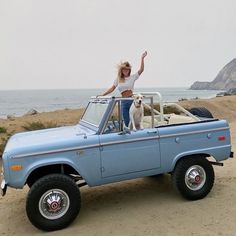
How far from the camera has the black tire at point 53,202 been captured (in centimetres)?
512

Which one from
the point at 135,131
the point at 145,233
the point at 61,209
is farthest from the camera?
the point at 135,131

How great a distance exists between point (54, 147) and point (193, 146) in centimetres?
234

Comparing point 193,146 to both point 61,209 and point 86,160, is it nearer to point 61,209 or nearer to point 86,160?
point 86,160

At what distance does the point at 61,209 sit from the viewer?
208 inches

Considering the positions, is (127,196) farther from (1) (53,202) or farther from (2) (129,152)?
(1) (53,202)

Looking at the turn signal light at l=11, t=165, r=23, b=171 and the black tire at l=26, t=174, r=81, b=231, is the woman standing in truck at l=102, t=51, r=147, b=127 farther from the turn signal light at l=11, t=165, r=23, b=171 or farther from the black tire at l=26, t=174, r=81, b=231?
the turn signal light at l=11, t=165, r=23, b=171

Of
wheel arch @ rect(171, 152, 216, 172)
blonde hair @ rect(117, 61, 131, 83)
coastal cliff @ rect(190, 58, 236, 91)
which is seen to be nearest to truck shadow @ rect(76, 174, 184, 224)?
wheel arch @ rect(171, 152, 216, 172)

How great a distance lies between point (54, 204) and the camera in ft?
17.1

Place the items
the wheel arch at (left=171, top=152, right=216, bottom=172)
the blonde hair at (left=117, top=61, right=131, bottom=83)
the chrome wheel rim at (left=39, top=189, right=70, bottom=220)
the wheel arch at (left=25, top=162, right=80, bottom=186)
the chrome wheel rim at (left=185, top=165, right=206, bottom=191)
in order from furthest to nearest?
the blonde hair at (left=117, top=61, right=131, bottom=83)
the chrome wheel rim at (left=185, top=165, right=206, bottom=191)
the wheel arch at (left=171, top=152, right=216, bottom=172)
the wheel arch at (left=25, top=162, right=80, bottom=186)
the chrome wheel rim at (left=39, top=189, right=70, bottom=220)

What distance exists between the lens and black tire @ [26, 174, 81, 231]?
5117mm

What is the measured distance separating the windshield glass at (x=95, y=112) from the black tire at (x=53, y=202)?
46.5 inches

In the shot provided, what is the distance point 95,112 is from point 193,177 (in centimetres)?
199

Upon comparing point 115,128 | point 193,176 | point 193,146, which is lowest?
point 193,176

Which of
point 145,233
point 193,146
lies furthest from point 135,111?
point 145,233
